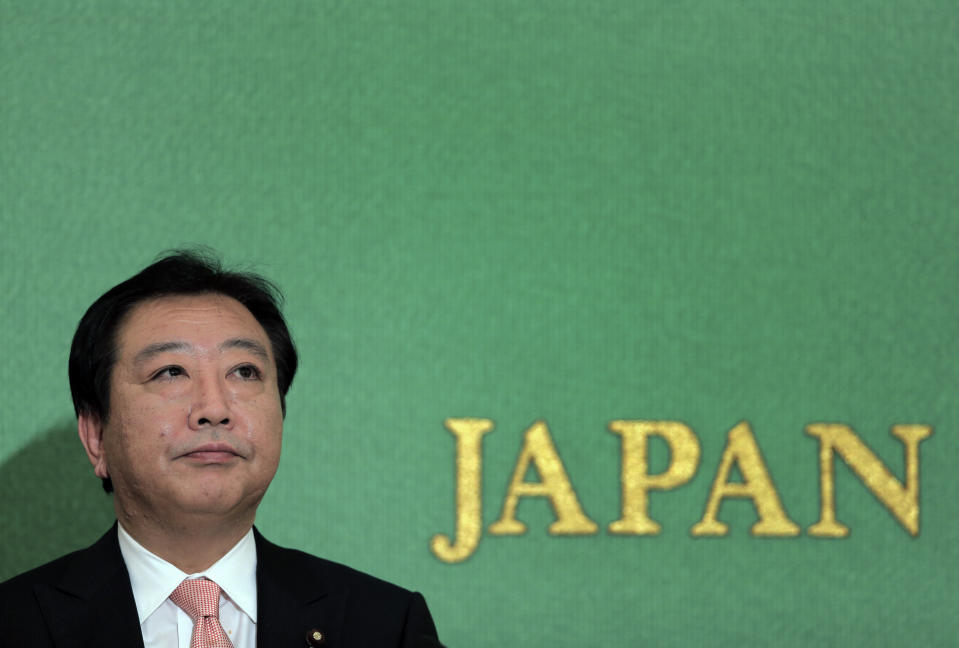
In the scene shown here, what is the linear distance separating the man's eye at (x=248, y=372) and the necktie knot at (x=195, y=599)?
0.22m

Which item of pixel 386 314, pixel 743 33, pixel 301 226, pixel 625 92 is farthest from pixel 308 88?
pixel 743 33

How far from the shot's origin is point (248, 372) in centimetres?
130

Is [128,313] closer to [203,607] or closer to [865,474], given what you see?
[203,607]

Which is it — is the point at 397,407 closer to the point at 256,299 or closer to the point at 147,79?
the point at 256,299

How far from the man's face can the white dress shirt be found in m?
0.04

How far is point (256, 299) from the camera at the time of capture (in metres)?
1.41

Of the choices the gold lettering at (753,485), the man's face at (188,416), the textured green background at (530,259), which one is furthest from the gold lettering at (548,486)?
the man's face at (188,416)

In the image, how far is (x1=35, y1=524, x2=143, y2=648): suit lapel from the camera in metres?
1.22

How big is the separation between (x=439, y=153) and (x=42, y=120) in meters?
0.59

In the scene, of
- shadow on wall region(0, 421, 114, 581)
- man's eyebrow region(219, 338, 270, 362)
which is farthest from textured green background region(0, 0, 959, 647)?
man's eyebrow region(219, 338, 270, 362)

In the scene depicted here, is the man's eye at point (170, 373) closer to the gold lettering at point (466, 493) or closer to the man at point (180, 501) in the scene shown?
the man at point (180, 501)

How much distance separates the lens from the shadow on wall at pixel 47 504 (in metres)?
1.72

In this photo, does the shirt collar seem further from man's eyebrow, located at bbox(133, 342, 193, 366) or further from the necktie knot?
man's eyebrow, located at bbox(133, 342, 193, 366)

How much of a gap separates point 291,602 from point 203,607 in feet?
0.33
